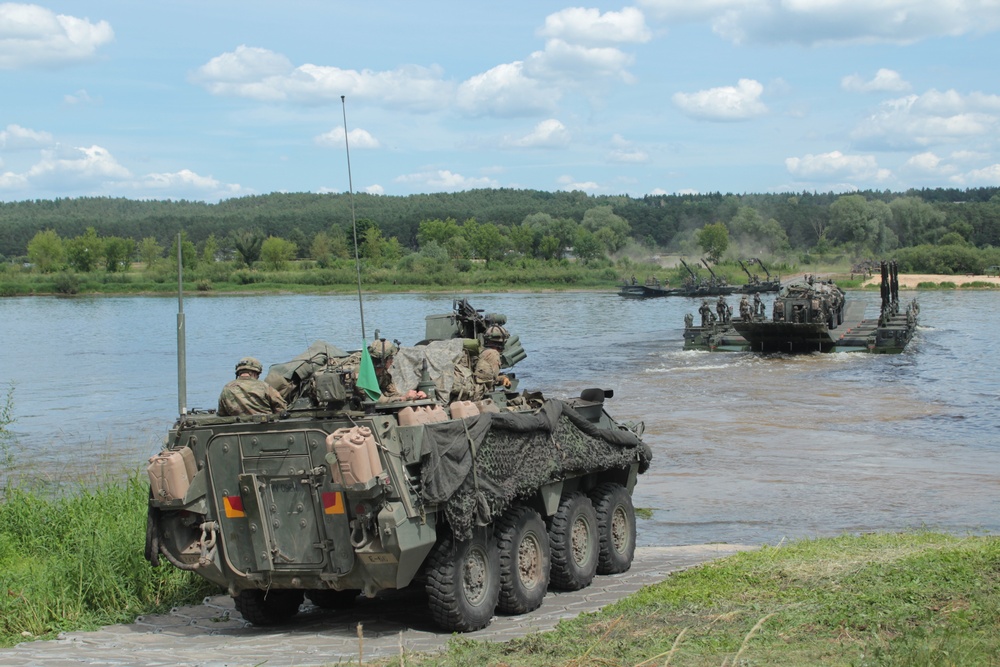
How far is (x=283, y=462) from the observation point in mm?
9008

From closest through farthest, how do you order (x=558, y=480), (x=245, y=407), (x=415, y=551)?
(x=415, y=551)
(x=245, y=407)
(x=558, y=480)

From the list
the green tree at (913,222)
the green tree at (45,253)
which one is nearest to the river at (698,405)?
the green tree at (45,253)

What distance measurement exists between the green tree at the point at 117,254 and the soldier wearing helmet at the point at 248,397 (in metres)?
97.9

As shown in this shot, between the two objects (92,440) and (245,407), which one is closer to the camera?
(245,407)

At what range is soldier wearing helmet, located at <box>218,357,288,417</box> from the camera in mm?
9648

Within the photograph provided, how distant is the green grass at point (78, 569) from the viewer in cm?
970

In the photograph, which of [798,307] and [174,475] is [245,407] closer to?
[174,475]

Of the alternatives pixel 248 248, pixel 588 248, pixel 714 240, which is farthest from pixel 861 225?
pixel 248 248

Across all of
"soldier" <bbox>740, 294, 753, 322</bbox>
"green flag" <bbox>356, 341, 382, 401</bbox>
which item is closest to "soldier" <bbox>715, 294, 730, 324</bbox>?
"soldier" <bbox>740, 294, 753, 322</bbox>

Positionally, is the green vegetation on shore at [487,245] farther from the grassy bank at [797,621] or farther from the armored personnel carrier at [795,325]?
the grassy bank at [797,621]

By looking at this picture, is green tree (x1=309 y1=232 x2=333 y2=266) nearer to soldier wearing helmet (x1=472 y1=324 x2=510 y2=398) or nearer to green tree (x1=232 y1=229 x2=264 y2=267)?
green tree (x1=232 y1=229 x2=264 y2=267)

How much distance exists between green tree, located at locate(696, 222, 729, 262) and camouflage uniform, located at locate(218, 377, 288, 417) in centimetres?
11667

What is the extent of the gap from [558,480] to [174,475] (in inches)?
133

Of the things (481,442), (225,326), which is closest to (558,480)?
(481,442)
